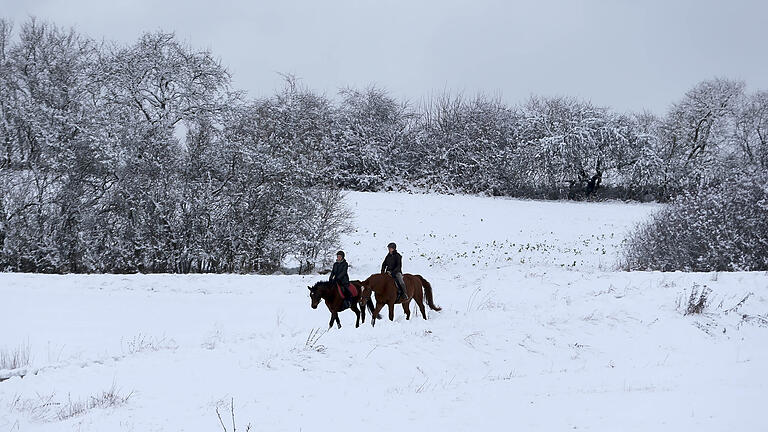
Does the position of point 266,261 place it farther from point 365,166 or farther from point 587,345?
point 365,166

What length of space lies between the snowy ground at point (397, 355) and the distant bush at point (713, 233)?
9.59 ft

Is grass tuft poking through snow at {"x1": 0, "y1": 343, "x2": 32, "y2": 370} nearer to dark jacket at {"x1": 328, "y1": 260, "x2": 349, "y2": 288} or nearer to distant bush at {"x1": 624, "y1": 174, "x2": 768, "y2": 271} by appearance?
dark jacket at {"x1": 328, "y1": 260, "x2": 349, "y2": 288}

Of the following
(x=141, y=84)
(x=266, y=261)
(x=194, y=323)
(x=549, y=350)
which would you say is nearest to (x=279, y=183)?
(x=266, y=261)

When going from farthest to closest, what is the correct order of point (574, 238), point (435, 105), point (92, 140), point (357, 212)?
point (435, 105)
point (357, 212)
point (574, 238)
point (92, 140)

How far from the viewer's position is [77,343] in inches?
438

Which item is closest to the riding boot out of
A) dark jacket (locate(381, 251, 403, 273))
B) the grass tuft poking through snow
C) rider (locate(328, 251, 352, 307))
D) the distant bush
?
dark jacket (locate(381, 251, 403, 273))

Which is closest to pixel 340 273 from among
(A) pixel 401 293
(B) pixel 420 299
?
(A) pixel 401 293

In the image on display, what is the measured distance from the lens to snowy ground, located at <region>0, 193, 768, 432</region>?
21.7 feet

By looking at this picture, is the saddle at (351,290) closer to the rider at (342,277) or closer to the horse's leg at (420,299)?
the rider at (342,277)

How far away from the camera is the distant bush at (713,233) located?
1962cm

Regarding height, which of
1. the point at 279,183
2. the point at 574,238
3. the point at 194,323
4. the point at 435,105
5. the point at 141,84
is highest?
the point at 435,105

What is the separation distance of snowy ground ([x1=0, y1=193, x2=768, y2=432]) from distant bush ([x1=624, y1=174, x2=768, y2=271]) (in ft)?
9.59

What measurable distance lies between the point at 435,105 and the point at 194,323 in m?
39.6

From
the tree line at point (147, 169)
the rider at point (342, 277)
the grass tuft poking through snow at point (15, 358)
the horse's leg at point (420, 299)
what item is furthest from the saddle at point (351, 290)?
the tree line at point (147, 169)
